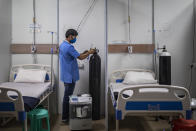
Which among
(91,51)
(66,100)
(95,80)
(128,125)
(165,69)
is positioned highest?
(91,51)

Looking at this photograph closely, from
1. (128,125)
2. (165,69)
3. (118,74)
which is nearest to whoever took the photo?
(165,69)

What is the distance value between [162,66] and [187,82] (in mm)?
943

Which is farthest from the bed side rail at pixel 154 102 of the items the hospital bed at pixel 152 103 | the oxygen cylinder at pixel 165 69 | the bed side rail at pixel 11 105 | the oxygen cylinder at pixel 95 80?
the oxygen cylinder at pixel 95 80

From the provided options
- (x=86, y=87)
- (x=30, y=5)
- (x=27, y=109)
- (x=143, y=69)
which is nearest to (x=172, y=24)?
(x=143, y=69)

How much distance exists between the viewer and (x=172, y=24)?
13.3 feet

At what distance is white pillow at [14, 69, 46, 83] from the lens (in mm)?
3711

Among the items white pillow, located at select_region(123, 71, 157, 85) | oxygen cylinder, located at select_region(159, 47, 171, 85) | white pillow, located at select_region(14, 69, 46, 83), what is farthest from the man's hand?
oxygen cylinder, located at select_region(159, 47, 171, 85)

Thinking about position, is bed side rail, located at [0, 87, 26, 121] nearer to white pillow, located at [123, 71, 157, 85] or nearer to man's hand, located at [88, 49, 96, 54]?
man's hand, located at [88, 49, 96, 54]

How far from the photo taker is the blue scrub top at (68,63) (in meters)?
3.53

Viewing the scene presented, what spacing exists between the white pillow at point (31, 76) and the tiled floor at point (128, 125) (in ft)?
2.37

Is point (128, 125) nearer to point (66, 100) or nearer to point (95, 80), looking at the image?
point (95, 80)

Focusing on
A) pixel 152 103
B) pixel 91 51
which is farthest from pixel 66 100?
pixel 152 103

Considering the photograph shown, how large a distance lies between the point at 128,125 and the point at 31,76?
5.92 ft

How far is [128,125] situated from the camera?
357 centimetres
